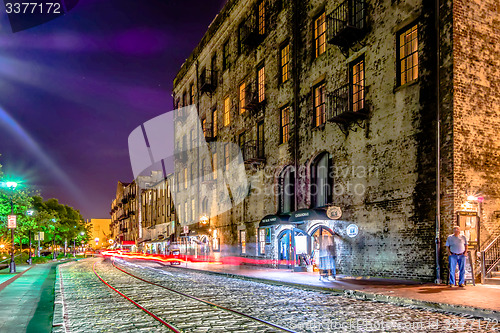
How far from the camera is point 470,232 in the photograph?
13789 mm

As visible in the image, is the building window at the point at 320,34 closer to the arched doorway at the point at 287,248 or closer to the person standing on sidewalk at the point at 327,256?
the arched doorway at the point at 287,248

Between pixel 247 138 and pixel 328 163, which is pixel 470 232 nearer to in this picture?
pixel 328 163

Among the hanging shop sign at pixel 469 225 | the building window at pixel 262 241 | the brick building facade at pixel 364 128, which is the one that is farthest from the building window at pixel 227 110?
the hanging shop sign at pixel 469 225

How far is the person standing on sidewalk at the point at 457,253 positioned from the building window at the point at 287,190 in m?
11.7

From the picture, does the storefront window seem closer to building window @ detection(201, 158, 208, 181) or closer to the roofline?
building window @ detection(201, 158, 208, 181)

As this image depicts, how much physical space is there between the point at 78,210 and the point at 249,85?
94.6 m

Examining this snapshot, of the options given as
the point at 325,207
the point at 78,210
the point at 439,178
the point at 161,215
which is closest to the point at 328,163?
the point at 325,207

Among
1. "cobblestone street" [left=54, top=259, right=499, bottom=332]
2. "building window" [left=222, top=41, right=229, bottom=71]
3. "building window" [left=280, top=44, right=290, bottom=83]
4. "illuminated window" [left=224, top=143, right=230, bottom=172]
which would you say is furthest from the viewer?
"building window" [left=222, top=41, right=229, bottom=71]

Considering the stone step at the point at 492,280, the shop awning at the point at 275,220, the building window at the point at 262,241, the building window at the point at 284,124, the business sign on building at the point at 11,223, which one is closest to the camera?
the stone step at the point at 492,280

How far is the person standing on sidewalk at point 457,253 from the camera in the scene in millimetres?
12672

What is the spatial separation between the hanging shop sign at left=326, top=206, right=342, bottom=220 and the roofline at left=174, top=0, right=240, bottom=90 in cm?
1855

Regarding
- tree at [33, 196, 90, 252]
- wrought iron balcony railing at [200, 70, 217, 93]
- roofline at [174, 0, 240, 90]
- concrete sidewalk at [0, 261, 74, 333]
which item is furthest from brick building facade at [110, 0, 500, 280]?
tree at [33, 196, 90, 252]

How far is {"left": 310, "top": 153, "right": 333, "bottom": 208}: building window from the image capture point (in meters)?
20.3

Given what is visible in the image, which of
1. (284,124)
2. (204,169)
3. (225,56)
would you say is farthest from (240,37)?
(204,169)
